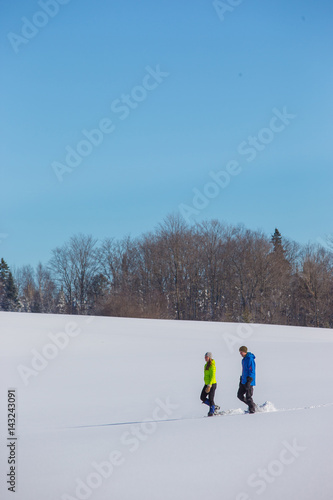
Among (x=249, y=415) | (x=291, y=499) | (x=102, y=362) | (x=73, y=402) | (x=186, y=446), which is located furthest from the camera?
(x=102, y=362)

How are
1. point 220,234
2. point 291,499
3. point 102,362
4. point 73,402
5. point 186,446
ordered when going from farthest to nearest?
point 220,234 → point 102,362 → point 73,402 → point 186,446 → point 291,499

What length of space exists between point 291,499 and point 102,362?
1659 cm

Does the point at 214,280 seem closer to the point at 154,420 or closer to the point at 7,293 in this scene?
the point at 7,293

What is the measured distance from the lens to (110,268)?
73562 millimetres

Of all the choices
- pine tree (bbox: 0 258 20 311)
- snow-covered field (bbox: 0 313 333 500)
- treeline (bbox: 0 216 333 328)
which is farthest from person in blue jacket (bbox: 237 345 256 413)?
pine tree (bbox: 0 258 20 311)

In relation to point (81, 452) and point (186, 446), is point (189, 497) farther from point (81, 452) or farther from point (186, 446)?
point (81, 452)

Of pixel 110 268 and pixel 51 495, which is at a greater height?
pixel 110 268

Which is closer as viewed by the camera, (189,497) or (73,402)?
(189,497)

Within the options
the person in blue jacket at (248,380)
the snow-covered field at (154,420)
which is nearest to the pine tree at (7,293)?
the snow-covered field at (154,420)

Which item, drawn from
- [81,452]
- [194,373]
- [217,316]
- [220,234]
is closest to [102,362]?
[194,373]

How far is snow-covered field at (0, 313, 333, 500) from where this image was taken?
269 inches

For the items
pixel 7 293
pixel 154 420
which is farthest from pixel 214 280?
pixel 154 420

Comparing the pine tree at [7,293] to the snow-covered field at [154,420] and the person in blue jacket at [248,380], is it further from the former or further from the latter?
the person in blue jacket at [248,380]

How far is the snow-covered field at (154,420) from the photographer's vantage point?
22.4 feet
